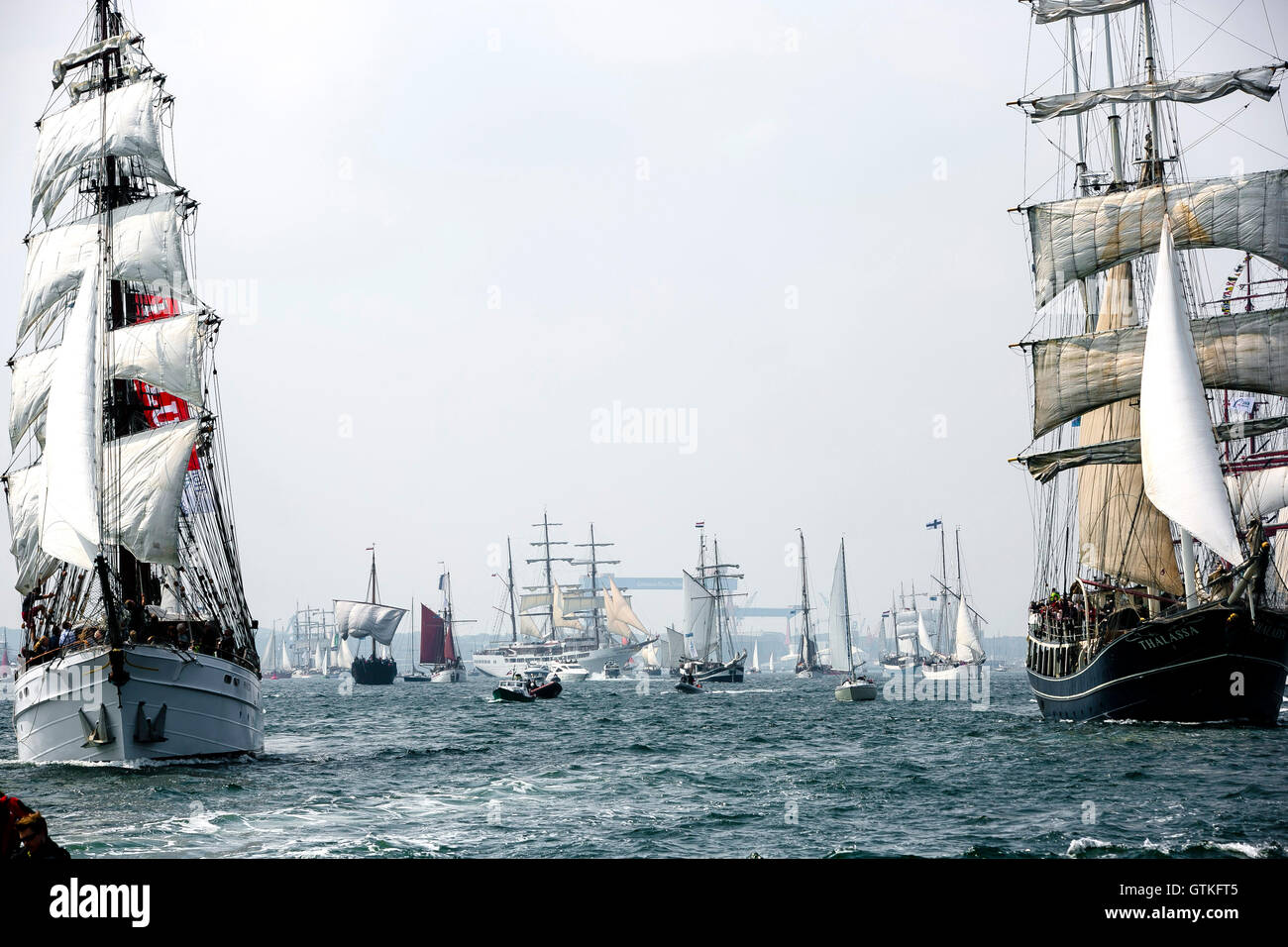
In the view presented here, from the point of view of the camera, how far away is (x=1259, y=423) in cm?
5069

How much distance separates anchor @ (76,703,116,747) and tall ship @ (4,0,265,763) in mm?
57

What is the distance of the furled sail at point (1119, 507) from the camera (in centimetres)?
5444

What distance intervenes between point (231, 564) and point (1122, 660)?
34442mm

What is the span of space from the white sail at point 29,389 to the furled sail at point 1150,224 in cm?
4438

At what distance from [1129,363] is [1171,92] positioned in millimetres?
13143

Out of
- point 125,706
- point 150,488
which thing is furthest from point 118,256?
point 125,706

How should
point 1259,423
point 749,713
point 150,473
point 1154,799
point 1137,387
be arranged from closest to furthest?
1. point 1154,799
2. point 150,473
3. point 1259,423
4. point 1137,387
5. point 749,713

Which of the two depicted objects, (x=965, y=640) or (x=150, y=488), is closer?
(x=150, y=488)

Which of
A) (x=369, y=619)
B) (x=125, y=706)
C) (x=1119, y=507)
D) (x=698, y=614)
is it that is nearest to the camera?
(x=125, y=706)

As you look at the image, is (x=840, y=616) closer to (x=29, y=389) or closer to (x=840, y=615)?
(x=840, y=615)

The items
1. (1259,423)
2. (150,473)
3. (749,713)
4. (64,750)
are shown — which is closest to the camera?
(64,750)

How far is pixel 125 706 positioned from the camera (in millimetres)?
35188

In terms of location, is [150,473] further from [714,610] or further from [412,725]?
[714,610]
